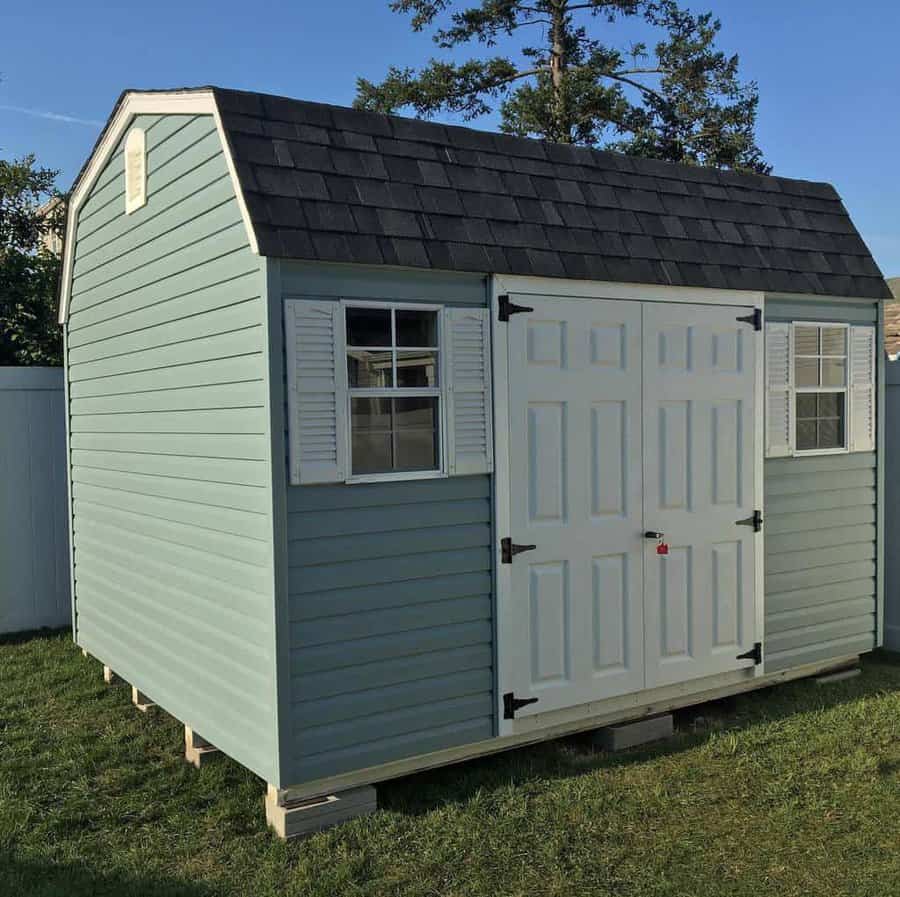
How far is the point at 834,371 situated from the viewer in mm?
5902

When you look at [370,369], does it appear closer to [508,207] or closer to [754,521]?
[508,207]

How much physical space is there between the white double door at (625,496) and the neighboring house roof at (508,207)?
0.91 feet

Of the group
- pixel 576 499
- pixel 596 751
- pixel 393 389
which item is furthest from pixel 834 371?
→ pixel 393 389

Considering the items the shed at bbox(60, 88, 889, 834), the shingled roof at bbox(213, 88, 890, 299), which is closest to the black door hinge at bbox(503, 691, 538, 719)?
the shed at bbox(60, 88, 889, 834)

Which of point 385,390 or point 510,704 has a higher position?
point 385,390

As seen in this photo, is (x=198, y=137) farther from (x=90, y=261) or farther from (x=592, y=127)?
(x=592, y=127)

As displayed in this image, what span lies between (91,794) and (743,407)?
387 cm

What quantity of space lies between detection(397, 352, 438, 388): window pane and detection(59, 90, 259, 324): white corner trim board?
0.81 meters

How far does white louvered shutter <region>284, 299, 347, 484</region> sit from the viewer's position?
3.94m

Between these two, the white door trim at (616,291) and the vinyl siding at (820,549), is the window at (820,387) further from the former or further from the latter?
the white door trim at (616,291)

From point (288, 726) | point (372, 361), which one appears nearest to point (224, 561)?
point (288, 726)

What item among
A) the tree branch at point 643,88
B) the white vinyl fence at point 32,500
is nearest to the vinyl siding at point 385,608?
the white vinyl fence at point 32,500

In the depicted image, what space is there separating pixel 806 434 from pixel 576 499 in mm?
1819

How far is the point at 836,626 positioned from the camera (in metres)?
5.97
